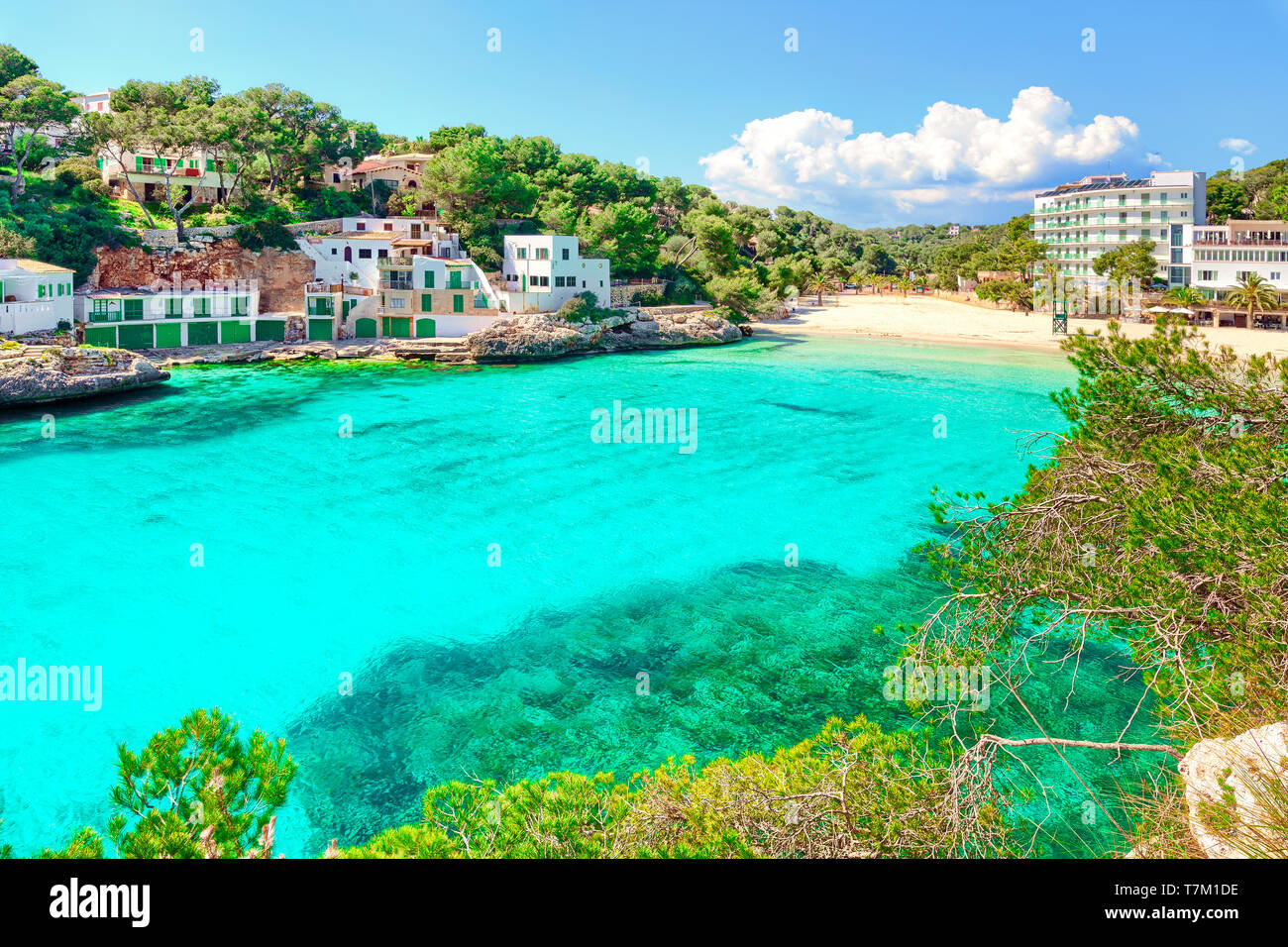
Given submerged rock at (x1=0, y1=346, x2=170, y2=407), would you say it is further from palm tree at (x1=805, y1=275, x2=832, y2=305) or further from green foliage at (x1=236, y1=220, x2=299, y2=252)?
palm tree at (x1=805, y1=275, x2=832, y2=305)

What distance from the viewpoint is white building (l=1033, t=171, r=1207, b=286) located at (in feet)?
301

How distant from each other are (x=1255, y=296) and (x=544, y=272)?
2110 inches

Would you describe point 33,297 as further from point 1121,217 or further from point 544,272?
point 1121,217

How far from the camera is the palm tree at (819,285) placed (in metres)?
94.9

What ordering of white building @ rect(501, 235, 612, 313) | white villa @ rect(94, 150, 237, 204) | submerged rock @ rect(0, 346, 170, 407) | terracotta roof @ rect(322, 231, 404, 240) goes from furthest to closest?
white villa @ rect(94, 150, 237, 204) → white building @ rect(501, 235, 612, 313) → terracotta roof @ rect(322, 231, 404, 240) → submerged rock @ rect(0, 346, 170, 407)

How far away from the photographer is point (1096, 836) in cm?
1156

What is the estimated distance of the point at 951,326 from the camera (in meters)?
77.1

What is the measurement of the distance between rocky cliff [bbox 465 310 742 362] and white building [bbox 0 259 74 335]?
23095mm

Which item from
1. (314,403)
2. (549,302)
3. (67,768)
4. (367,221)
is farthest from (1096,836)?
(367,221)

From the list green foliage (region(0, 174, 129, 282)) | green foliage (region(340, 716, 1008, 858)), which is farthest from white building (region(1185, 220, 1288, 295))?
green foliage (region(0, 174, 129, 282))
